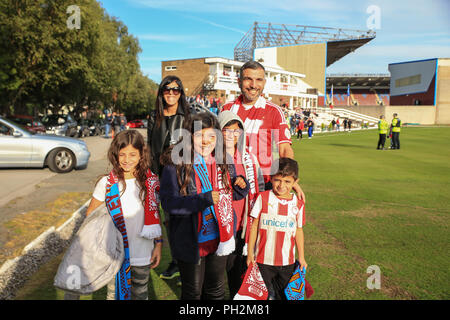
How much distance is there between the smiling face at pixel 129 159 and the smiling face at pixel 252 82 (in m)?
1.05

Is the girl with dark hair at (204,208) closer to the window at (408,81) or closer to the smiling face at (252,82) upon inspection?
the smiling face at (252,82)

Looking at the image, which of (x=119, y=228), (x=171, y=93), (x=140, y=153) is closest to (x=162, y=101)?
(x=171, y=93)

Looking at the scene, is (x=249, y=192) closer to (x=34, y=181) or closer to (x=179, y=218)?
(x=179, y=218)

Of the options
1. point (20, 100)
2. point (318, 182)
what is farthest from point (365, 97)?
point (318, 182)

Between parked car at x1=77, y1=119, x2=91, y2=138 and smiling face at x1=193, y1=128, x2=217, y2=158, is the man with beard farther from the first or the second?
parked car at x1=77, y1=119, x2=91, y2=138

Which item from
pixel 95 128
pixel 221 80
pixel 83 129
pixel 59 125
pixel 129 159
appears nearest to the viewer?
A: pixel 129 159

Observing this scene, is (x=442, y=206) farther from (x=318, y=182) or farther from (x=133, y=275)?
(x=133, y=275)

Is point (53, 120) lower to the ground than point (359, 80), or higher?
lower

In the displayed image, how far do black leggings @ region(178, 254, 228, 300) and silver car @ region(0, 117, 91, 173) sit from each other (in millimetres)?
Answer: 8952

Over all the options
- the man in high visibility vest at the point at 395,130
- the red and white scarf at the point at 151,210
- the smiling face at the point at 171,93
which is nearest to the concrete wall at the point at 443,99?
the man in high visibility vest at the point at 395,130

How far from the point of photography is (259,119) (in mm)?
2916

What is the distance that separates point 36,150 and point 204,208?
31.4ft

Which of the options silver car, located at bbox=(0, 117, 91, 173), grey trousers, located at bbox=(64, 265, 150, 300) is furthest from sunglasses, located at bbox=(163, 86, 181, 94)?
silver car, located at bbox=(0, 117, 91, 173)

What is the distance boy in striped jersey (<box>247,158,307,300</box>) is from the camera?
2.60 meters
